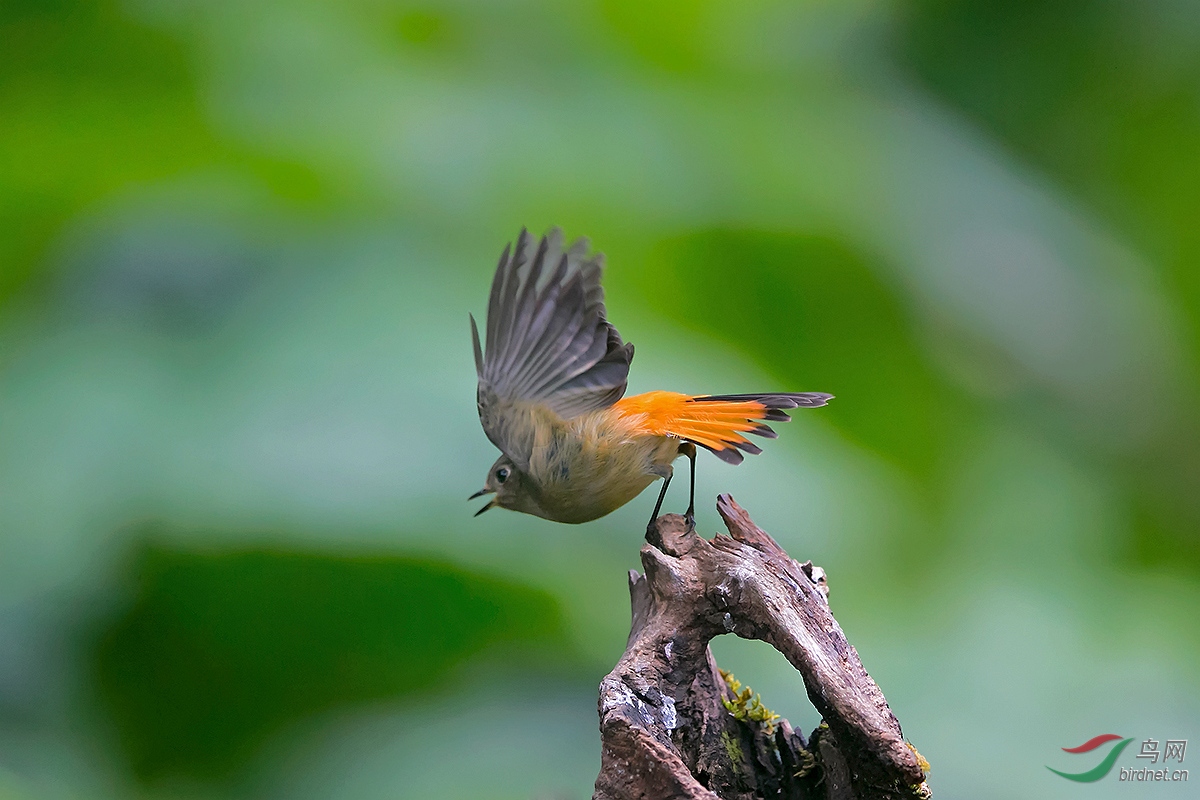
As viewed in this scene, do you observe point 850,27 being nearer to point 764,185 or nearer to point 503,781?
point 764,185

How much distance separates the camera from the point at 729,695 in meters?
1.59

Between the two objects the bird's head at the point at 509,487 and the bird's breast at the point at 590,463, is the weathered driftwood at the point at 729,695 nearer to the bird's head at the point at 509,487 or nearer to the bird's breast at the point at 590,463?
the bird's breast at the point at 590,463

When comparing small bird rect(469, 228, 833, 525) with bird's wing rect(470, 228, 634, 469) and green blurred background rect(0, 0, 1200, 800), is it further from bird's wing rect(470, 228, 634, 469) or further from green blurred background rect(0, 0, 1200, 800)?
green blurred background rect(0, 0, 1200, 800)

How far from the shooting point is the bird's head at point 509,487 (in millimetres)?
1660

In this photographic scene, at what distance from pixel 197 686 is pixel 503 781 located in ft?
2.66

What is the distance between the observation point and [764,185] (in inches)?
125

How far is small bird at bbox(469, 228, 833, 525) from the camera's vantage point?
151 cm

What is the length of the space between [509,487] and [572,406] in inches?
7.5

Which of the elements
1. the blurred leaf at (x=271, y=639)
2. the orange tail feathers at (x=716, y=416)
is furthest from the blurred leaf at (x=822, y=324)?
the orange tail feathers at (x=716, y=416)

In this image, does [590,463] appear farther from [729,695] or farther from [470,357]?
[470,357]

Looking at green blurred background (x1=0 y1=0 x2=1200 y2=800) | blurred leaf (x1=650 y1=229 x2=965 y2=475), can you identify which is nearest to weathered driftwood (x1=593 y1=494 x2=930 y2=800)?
green blurred background (x1=0 y1=0 x2=1200 y2=800)

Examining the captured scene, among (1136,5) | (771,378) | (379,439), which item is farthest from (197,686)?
(1136,5)

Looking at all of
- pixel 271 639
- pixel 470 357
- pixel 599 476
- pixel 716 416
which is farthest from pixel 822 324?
pixel 271 639

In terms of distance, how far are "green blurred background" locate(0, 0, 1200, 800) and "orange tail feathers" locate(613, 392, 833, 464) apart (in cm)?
99
